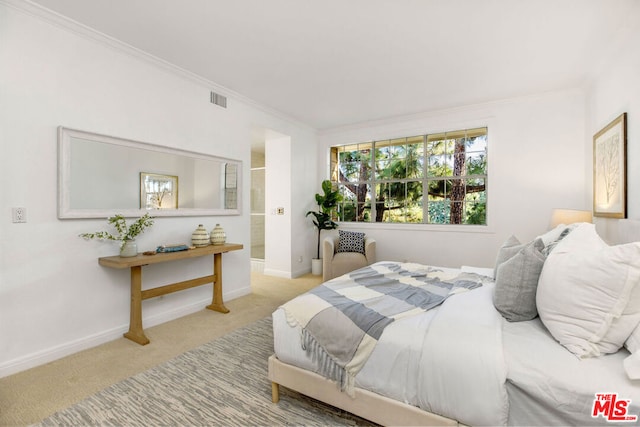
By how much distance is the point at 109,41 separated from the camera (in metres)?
2.60

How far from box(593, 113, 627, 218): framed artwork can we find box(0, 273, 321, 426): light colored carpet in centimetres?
364

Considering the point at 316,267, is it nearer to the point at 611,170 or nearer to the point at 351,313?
the point at 351,313

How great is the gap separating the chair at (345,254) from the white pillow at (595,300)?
2.97m

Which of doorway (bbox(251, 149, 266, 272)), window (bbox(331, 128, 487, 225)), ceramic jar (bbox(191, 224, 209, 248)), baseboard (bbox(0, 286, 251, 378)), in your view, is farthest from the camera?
doorway (bbox(251, 149, 266, 272))

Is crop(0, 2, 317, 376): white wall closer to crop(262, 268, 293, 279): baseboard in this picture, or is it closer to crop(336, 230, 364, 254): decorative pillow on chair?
crop(262, 268, 293, 279): baseboard

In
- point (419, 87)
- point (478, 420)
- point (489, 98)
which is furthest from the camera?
point (489, 98)

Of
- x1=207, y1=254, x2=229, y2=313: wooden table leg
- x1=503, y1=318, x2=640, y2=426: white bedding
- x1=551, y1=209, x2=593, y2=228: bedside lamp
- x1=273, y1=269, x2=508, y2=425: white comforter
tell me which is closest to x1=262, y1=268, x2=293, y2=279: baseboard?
x1=207, y1=254, x2=229, y2=313: wooden table leg

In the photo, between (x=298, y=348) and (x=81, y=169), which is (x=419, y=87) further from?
(x=81, y=169)

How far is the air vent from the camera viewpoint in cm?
355

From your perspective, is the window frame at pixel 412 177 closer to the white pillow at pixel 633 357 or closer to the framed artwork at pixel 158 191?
the framed artwork at pixel 158 191

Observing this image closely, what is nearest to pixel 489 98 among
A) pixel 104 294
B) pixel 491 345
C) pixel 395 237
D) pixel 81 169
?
pixel 395 237

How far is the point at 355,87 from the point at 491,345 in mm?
3250

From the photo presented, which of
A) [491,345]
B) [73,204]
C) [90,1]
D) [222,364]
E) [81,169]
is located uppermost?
[90,1]

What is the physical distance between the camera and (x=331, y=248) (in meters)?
4.38
